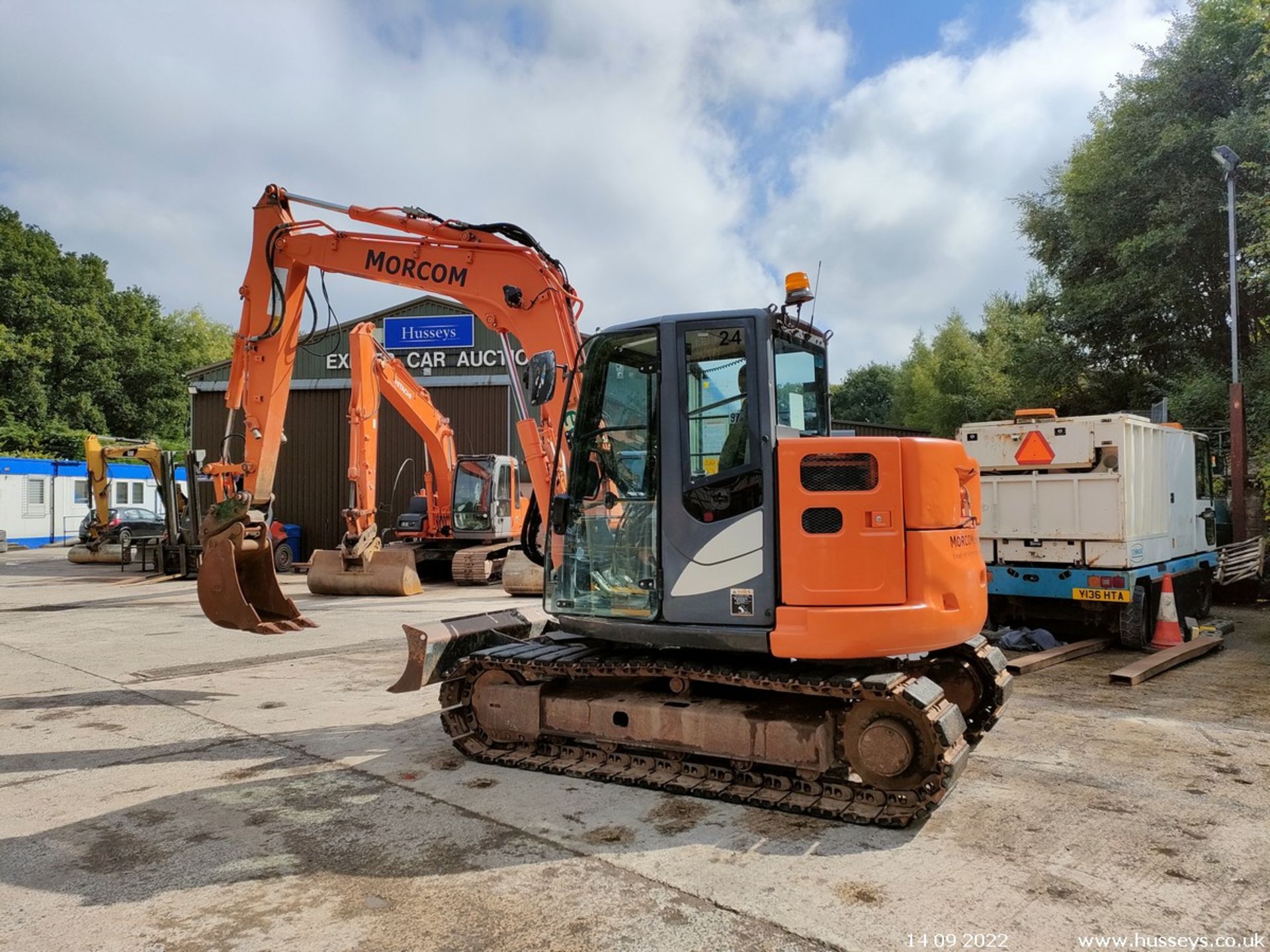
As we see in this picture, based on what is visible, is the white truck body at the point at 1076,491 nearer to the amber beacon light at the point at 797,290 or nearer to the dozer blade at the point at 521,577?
the amber beacon light at the point at 797,290

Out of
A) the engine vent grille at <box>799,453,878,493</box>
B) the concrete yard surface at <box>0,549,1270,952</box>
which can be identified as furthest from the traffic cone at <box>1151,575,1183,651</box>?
the engine vent grille at <box>799,453,878,493</box>

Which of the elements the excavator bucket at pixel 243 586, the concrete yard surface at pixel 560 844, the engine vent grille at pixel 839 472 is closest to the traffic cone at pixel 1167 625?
the concrete yard surface at pixel 560 844

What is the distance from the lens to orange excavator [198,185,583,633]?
788 centimetres

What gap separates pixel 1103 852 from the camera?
4.16m

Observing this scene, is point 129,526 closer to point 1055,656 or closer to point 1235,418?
point 1055,656

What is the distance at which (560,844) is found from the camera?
14.1 ft

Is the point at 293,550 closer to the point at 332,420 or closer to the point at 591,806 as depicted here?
the point at 332,420

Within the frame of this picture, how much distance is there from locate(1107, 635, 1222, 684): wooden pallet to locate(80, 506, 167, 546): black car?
2249 centimetres

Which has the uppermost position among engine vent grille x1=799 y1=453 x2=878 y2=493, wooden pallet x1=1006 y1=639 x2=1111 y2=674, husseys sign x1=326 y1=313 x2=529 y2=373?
husseys sign x1=326 y1=313 x2=529 y2=373

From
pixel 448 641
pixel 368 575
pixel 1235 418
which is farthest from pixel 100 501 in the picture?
pixel 1235 418

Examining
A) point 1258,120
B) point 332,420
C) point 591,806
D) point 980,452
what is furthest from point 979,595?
point 332,420

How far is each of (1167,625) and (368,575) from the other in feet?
40.4

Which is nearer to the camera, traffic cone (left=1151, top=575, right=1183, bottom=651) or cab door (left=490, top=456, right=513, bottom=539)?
traffic cone (left=1151, top=575, right=1183, bottom=651)

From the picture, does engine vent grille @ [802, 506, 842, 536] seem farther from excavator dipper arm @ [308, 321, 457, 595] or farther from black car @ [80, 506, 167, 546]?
black car @ [80, 506, 167, 546]
